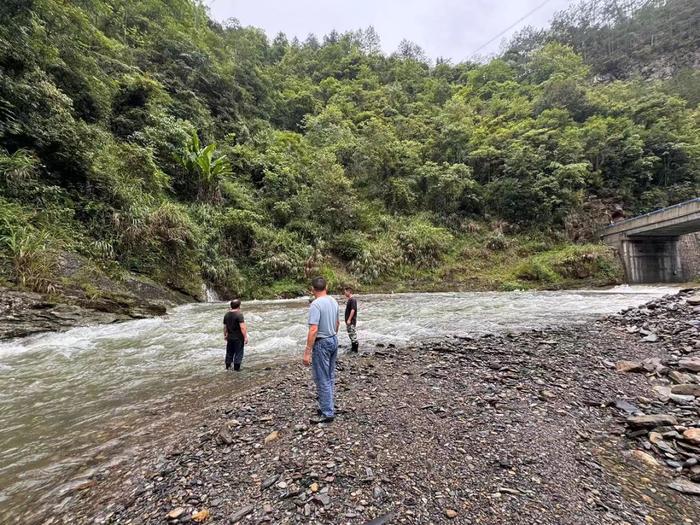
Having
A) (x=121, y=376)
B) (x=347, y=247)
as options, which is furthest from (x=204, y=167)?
(x=121, y=376)

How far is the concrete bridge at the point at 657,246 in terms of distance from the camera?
24.7 meters

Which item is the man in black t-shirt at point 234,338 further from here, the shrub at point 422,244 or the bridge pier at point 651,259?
the bridge pier at point 651,259

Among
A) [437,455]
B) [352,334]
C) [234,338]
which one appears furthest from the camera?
[352,334]

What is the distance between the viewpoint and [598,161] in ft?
107

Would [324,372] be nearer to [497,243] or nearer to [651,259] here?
[497,243]

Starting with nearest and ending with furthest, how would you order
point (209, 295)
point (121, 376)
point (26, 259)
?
point (121, 376)
point (26, 259)
point (209, 295)

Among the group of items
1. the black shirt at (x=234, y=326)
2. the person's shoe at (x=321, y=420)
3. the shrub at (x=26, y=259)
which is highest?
the shrub at (x=26, y=259)

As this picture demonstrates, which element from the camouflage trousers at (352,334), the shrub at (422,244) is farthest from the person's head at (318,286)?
the shrub at (422,244)

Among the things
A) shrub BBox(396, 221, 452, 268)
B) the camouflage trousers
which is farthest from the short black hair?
shrub BBox(396, 221, 452, 268)

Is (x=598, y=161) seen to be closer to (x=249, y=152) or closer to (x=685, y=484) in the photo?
(x=249, y=152)

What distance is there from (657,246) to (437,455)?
35.0 meters

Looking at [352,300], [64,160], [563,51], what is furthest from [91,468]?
[563,51]

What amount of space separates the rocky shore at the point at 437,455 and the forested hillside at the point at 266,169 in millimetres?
9091

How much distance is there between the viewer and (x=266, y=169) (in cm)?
2572
